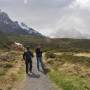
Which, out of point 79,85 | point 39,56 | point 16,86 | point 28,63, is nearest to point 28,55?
point 28,63

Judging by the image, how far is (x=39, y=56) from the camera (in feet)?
153

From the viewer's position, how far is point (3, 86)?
2892 centimetres

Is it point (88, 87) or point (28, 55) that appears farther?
point (28, 55)

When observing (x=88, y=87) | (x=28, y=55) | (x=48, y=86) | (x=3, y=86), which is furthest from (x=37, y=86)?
(x=28, y=55)

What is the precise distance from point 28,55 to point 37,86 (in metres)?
12.9

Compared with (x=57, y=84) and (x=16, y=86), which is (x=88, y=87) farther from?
(x=16, y=86)

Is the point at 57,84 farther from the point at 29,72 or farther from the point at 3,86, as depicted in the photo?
the point at 29,72

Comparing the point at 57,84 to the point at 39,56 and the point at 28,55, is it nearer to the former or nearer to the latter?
the point at 28,55

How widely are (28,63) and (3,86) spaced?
13672 millimetres

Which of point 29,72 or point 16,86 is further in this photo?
point 29,72

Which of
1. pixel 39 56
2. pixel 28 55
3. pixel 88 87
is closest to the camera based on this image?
pixel 88 87

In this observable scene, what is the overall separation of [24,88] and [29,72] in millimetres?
14097

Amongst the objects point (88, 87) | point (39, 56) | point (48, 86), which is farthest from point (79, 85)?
point (39, 56)

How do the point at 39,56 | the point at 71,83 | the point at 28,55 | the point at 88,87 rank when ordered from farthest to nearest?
1. the point at 39,56
2. the point at 28,55
3. the point at 71,83
4. the point at 88,87
